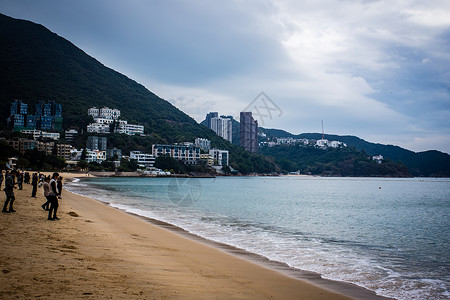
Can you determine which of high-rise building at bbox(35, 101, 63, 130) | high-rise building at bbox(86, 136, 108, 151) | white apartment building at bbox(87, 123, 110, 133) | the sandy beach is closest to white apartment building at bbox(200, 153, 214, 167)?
white apartment building at bbox(87, 123, 110, 133)

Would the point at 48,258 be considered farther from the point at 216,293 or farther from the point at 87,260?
the point at 216,293

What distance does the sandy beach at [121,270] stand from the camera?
500cm

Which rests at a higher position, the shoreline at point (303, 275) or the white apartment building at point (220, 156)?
the white apartment building at point (220, 156)

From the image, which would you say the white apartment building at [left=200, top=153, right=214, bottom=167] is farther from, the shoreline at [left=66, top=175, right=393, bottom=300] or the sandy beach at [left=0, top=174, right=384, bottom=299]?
the sandy beach at [left=0, top=174, right=384, bottom=299]

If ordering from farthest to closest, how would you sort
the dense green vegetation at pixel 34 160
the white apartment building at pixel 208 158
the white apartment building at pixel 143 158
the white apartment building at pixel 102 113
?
1. the white apartment building at pixel 102 113
2. the white apartment building at pixel 208 158
3. the white apartment building at pixel 143 158
4. the dense green vegetation at pixel 34 160

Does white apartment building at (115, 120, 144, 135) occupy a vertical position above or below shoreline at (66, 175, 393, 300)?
above

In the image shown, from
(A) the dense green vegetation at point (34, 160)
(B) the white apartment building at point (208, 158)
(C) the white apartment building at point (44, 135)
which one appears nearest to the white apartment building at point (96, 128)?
(C) the white apartment building at point (44, 135)

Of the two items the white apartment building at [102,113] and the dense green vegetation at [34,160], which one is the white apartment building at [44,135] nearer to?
the white apartment building at [102,113]

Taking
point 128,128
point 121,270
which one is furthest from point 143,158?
point 121,270

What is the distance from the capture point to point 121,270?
651 cm

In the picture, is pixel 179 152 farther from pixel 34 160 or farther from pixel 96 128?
pixel 34 160

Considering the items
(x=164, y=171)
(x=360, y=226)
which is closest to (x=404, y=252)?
(x=360, y=226)

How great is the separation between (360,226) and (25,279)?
705 inches

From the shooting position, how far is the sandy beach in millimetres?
4996
